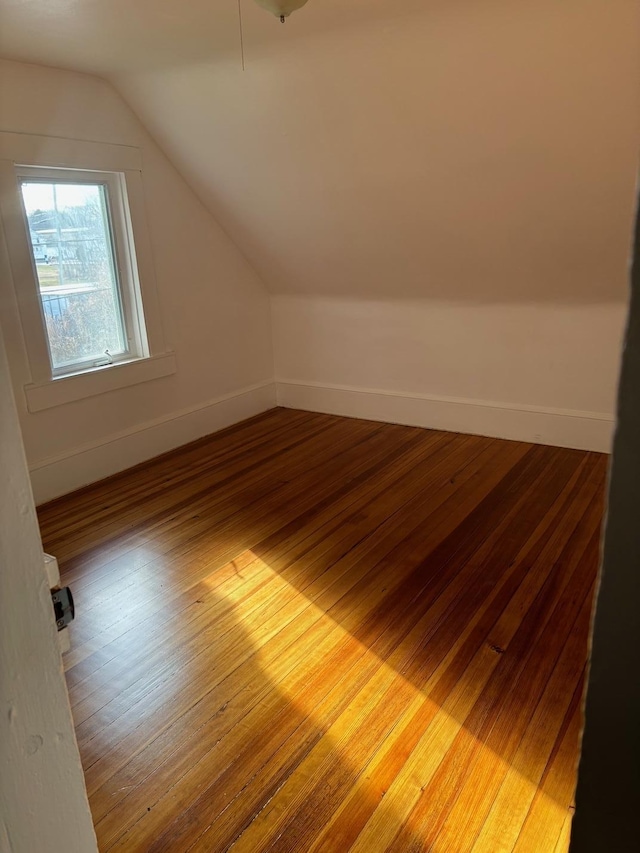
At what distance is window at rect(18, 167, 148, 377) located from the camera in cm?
321

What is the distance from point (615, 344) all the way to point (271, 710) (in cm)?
281

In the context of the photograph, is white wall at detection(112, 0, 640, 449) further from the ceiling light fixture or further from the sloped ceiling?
the ceiling light fixture

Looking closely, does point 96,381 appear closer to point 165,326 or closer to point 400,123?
point 165,326

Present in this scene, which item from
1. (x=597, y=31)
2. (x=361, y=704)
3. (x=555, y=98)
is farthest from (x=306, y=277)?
(x=361, y=704)

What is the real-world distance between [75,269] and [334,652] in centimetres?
256

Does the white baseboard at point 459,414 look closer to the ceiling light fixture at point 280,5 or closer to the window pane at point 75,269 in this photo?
the window pane at point 75,269

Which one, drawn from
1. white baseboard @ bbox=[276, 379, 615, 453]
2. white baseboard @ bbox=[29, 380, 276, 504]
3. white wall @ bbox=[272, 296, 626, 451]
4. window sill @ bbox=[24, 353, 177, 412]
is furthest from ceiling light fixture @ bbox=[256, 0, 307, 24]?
white baseboard @ bbox=[276, 379, 615, 453]

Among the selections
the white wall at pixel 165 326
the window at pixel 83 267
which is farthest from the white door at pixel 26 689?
the window at pixel 83 267

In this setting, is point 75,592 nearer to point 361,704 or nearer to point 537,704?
point 361,704

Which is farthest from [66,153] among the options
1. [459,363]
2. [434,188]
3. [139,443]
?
[459,363]

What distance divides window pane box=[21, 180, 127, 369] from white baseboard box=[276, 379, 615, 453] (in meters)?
1.60

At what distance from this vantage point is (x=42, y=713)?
2.08ft

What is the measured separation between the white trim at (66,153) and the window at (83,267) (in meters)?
0.06

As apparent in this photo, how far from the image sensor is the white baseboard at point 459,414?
3.70 metres
